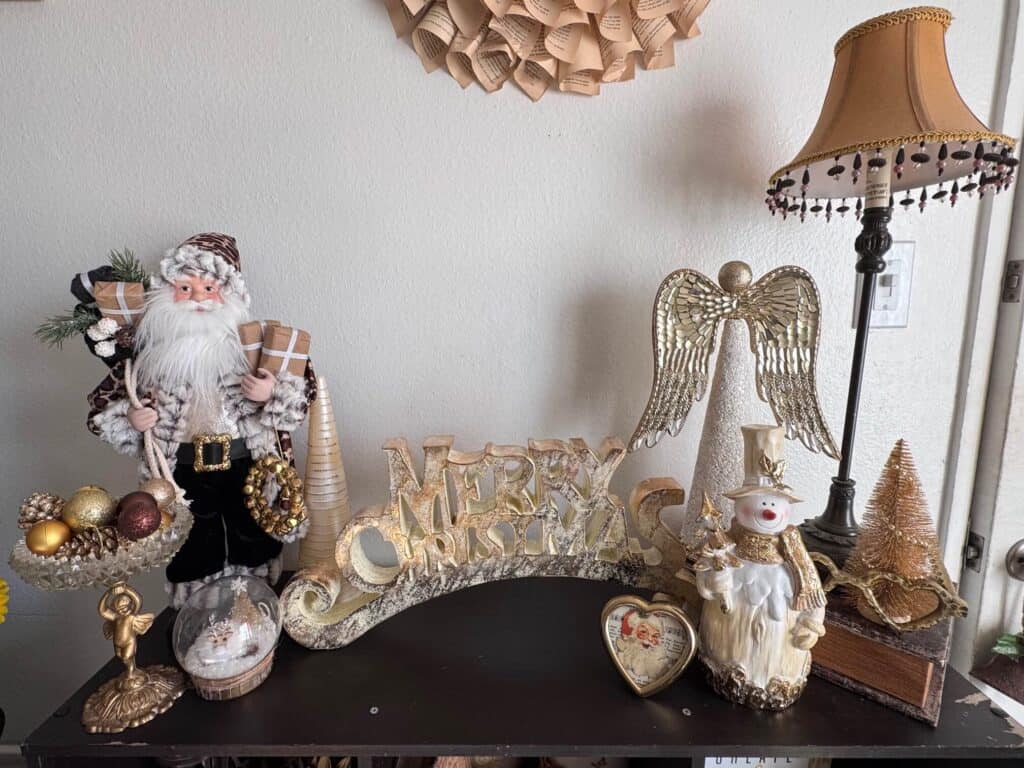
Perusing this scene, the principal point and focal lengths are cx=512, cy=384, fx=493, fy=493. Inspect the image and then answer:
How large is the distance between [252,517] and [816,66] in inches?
43.9

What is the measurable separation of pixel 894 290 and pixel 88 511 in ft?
3.92

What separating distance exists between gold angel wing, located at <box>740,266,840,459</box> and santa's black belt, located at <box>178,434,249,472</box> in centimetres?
75

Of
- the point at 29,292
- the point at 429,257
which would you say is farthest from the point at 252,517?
the point at 29,292

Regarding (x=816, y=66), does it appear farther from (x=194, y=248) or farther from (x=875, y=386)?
(x=194, y=248)

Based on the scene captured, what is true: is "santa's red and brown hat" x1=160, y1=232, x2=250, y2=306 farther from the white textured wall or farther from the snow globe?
the snow globe

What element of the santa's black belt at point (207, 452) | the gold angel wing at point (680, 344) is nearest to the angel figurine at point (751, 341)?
the gold angel wing at point (680, 344)

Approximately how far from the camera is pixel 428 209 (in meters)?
0.83

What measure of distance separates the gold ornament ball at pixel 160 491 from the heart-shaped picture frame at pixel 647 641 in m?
0.55

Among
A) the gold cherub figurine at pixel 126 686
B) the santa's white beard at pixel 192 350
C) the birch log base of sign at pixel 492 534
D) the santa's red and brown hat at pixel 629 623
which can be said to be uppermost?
the santa's white beard at pixel 192 350

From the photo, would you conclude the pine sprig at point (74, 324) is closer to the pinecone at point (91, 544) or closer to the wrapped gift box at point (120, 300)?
the wrapped gift box at point (120, 300)

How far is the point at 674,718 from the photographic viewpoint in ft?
1.83

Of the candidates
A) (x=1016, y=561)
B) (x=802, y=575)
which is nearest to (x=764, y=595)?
(x=802, y=575)

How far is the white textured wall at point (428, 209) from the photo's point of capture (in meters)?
0.79

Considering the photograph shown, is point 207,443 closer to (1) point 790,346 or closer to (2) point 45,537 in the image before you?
(2) point 45,537
